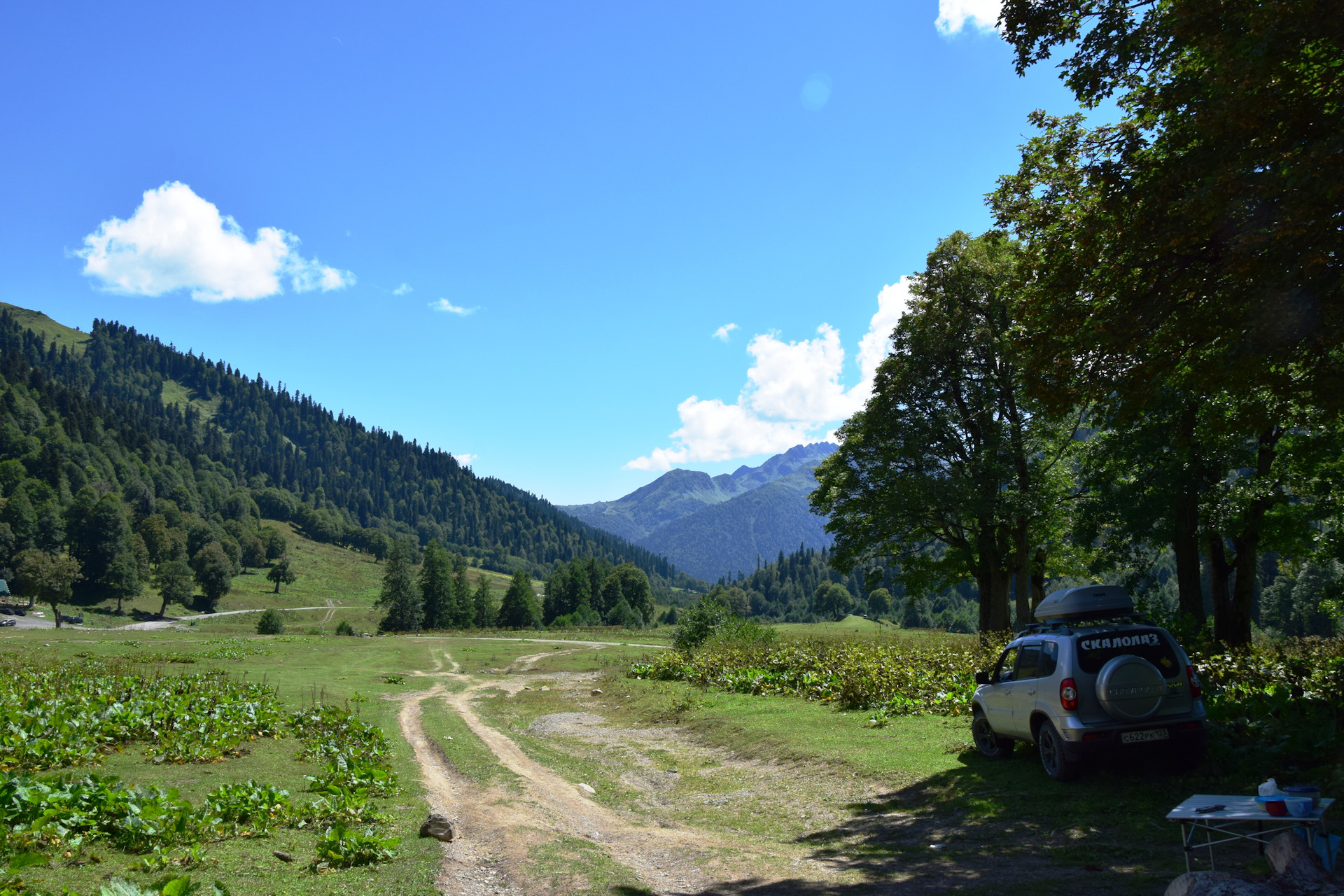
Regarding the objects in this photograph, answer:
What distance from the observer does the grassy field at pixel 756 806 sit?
24.7 feet

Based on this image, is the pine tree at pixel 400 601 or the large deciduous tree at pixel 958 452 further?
the pine tree at pixel 400 601

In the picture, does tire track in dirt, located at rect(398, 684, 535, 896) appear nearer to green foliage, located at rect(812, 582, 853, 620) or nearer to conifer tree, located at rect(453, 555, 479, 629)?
conifer tree, located at rect(453, 555, 479, 629)

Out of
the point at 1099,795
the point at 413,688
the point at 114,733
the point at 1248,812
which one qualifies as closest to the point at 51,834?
the point at 114,733

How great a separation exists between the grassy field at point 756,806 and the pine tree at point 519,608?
81.7m

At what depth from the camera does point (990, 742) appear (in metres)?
13.2

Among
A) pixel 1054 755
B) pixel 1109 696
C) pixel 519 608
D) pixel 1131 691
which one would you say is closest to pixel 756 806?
pixel 1054 755

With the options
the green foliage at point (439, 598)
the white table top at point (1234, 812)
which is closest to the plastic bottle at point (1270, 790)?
the white table top at point (1234, 812)

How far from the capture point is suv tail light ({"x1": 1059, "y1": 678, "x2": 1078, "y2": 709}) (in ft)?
34.0

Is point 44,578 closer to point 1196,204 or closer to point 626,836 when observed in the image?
point 626,836

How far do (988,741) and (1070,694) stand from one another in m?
3.44

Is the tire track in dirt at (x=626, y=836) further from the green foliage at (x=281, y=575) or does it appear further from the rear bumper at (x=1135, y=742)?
Result: the green foliage at (x=281, y=575)

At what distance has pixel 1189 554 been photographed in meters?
24.3

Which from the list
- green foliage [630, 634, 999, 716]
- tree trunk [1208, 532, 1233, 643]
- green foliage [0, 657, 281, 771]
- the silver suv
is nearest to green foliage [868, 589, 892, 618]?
green foliage [630, 634, 999, 716]

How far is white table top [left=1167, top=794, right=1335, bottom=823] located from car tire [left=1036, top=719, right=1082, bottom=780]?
493 centimetres
